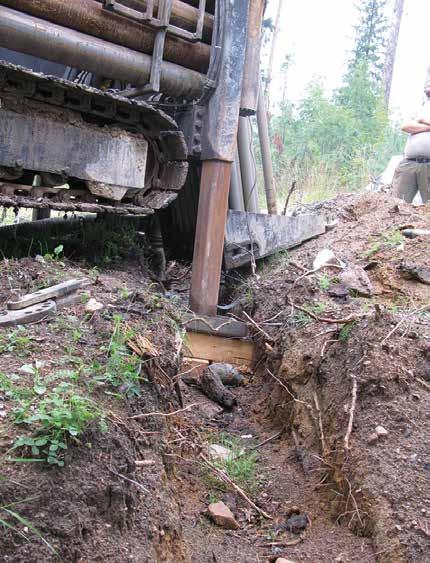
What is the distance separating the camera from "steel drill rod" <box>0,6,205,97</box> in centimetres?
382

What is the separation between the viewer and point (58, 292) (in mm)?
2986

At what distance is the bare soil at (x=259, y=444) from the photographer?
6.07ft

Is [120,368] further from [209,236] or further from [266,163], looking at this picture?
[266,163]

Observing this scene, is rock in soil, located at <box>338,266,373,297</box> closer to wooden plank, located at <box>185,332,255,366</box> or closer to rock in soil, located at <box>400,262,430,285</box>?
rock in soil, located at <box>400,262,430,285</box>

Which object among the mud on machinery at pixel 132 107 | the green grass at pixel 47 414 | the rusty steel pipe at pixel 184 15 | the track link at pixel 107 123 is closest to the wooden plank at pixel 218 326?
the mud on machinery at pixel 132 107

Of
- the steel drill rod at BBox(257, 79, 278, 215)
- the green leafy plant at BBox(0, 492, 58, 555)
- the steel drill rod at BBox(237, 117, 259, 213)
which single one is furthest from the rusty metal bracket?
the green leafy plant at BBox(0, 492, 58, 555)

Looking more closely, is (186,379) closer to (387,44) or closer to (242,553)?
(242,553)

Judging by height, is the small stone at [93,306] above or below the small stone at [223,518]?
above

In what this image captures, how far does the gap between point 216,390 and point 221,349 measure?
65 centimetres

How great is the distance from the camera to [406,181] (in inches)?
276

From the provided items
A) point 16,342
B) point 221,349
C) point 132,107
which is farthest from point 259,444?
point 132,107

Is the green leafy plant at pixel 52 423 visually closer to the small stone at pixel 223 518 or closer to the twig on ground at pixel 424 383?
the small stone at pixel 223 518

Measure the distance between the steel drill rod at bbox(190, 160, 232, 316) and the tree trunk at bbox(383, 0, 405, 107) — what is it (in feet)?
44.4

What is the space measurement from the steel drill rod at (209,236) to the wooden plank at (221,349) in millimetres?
219
